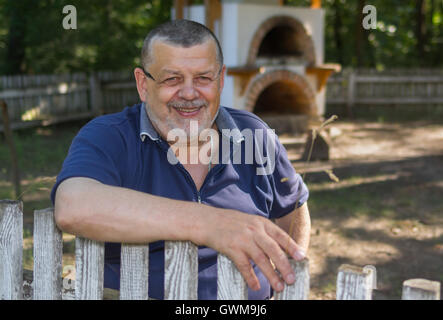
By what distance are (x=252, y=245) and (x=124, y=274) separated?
0.42 m

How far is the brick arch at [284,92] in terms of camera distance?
10.8 m

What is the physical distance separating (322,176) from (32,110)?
7248mm

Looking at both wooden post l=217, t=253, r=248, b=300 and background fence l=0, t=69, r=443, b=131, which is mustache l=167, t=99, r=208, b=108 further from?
background fence l=0, t=69, r=443, b=131

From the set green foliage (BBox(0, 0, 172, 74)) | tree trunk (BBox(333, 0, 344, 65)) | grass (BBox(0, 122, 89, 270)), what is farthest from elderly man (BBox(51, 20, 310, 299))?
tree trunk (BBox(333, 0, 344, 65))

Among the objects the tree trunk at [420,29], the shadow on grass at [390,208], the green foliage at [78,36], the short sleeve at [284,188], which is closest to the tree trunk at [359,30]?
the tree trunk at [420,29]

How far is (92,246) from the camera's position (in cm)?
165

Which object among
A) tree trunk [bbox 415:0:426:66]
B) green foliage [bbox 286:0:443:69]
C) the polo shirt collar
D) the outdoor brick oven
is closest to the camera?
the polo shirt collar

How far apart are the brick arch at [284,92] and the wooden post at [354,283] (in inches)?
371

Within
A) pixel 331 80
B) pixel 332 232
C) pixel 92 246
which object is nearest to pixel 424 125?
pixel 331 80

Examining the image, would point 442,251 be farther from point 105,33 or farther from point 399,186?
point 105,33

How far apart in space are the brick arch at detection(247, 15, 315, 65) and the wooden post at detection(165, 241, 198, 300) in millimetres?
9381

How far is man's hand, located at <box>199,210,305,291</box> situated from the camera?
146 centimetres

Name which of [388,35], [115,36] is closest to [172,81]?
[115,36]

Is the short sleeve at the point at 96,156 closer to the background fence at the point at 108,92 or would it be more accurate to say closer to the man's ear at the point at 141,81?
the man's ear at the point at 141,81
